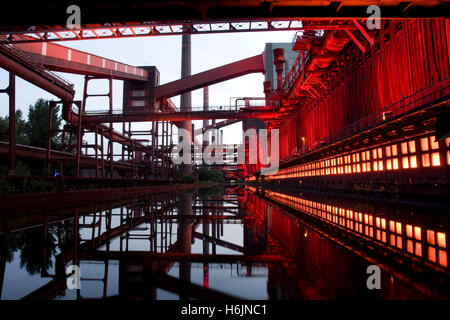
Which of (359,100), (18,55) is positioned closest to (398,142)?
(359,100)

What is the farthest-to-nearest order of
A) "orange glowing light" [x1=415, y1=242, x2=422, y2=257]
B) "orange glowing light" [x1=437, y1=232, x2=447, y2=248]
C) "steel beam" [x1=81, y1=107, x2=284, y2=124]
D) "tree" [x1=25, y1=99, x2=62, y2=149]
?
"tree" [x1=25, y1=99, x2=62, y2=149] → "steel beam" [x1=81, y1=107, x2=284, y2=124] → "orange glowing light" [x1=437, y1=232, x2=447, y2=248] → "orange glowing light" [x1=415, y1=242, x2=422, y2=257]

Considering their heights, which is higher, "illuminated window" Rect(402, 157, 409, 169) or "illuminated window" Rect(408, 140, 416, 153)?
"illuminated window" Rect(408, 140, 416, 153)

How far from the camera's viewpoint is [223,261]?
3.09 metres

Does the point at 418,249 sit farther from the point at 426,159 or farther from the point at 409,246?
the point at 426,159

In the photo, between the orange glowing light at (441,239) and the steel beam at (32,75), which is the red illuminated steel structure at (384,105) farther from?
the steel beam at (32,75)

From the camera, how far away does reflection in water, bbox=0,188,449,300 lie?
2.14m

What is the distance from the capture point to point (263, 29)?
14023mm

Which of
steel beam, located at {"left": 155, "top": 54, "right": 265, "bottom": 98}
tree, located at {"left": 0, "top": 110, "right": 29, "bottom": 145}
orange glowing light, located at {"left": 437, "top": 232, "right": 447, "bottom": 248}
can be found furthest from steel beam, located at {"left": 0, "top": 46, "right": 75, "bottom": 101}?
steel beam, located at {"left": 155, "top": 54, "right": 265, "bottom": 98}

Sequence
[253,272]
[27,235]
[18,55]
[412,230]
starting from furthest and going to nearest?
1. [18,55]
2. [412,230]
3. [27,235]
4. [253,272]

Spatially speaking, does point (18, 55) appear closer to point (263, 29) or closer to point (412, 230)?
point (263, 29)

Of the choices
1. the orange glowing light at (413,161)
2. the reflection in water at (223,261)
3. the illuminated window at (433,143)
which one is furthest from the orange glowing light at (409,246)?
the orange glowing light at (413,161)

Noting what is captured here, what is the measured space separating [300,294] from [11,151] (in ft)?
50.2

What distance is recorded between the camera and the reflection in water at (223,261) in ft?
7.04

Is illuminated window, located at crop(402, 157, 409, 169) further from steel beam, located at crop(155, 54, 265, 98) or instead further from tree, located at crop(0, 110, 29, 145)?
tree, located at crop(0, 110, 29, 145)
